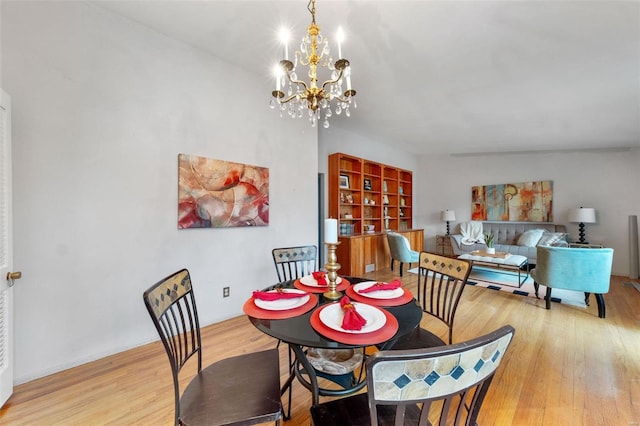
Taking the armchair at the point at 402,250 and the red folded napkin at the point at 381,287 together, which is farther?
the armchair at the point at 402,250

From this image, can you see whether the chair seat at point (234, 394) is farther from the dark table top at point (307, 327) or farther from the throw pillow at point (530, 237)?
the throw pillow at point (530, 237)

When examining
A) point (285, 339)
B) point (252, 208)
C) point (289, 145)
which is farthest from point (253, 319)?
point (289, 145)

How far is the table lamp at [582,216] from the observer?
473 centimetres

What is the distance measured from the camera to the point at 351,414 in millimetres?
973

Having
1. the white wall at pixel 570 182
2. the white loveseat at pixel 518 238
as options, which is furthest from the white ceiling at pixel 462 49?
the white loveseat at pixel 518 238

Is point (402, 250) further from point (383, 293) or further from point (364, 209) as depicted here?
point (383, 293)

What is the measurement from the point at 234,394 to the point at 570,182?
710 cm

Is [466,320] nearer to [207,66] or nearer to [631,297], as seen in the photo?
[631,297]

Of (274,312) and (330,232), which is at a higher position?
(330,232)

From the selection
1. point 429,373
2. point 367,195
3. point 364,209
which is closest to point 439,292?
point 429,373

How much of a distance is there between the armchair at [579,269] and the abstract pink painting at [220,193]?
3.39m

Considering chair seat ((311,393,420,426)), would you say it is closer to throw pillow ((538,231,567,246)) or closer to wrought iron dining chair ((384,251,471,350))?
wrought iron dining chair ((384,251,471,350))

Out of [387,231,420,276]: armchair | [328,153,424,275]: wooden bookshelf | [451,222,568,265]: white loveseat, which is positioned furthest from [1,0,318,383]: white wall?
[451,222,568,265]: white loveseat

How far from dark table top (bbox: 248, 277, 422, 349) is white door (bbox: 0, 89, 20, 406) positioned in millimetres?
1639
